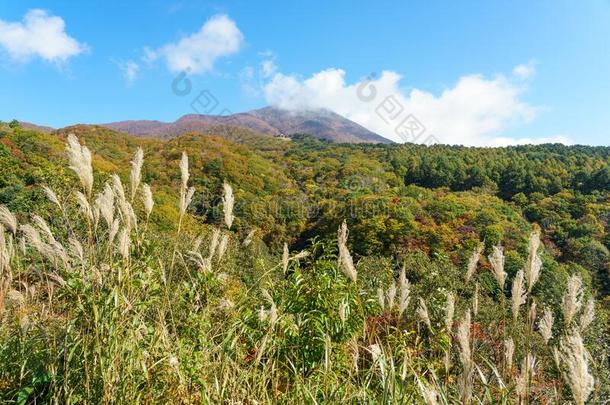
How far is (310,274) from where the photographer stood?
13.7 feet

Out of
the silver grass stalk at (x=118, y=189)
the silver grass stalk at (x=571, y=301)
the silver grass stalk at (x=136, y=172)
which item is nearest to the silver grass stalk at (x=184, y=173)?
the silver grass stalk at (x=136, y=172)

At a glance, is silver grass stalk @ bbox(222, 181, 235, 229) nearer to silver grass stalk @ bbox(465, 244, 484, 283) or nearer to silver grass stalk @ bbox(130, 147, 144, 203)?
silver grass stalk @ bbox(130, 147, 144, 203)

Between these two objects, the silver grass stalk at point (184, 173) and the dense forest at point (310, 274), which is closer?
the dense forest at point (310, 274)

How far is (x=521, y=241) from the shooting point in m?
35.7

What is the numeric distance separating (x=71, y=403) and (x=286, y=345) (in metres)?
1.42

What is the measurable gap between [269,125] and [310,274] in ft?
536

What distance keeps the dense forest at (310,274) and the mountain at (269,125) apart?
27.3 meters

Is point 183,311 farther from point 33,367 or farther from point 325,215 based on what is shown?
point 325,215

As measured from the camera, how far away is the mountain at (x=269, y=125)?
13175cm

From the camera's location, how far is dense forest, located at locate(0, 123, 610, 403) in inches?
89.0

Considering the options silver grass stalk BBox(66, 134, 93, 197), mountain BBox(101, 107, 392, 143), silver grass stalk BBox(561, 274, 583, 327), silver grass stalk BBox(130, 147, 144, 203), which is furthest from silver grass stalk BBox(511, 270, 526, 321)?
mountain BBox(101, 107, 392, 143)

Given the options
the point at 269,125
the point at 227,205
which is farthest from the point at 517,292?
the point at 269,125

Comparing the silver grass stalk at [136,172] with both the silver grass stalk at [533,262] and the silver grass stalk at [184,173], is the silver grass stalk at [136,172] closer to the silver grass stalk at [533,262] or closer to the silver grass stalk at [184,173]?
the silver grass stalk at [184,173]

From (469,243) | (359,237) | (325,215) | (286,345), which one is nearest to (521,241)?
(469,243)
